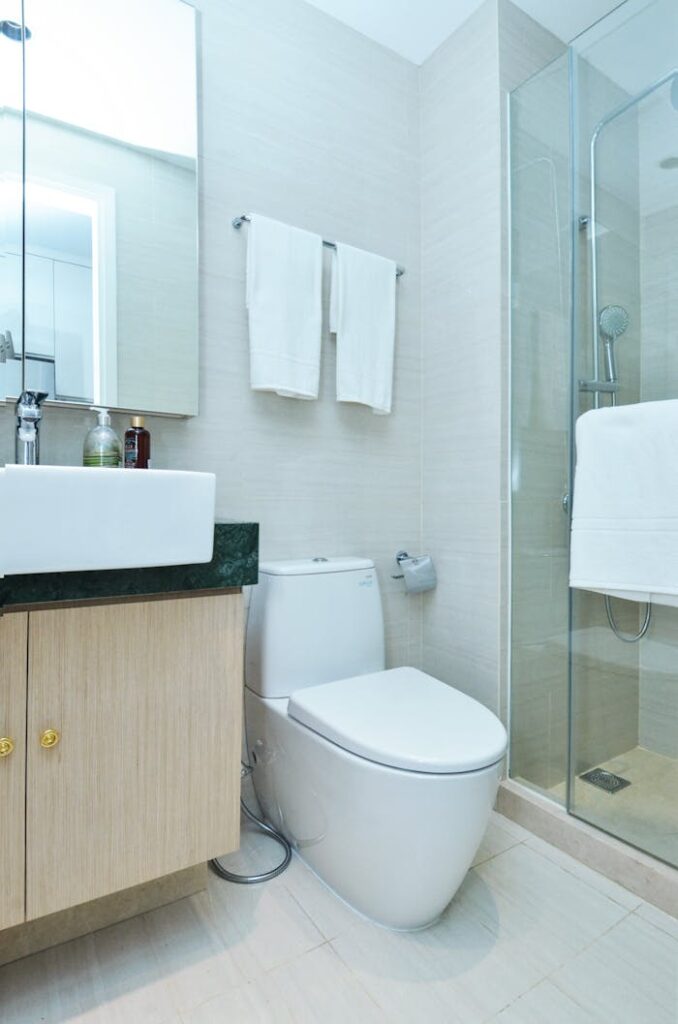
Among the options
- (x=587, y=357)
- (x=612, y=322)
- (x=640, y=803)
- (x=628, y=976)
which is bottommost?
(x=628, y=976)

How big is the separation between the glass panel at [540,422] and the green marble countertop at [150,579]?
2.86 feet

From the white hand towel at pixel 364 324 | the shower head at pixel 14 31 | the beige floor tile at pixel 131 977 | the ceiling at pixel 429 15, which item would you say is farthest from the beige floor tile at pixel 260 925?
the ceiling at pixel 429 15

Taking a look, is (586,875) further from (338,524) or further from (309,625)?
(338,524)

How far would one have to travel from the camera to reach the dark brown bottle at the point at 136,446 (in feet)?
4.09

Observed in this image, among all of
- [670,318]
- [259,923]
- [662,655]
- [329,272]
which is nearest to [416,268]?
[329,272]

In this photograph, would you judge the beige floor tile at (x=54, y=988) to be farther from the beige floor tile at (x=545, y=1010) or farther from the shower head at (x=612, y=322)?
the shower head at (x=612, y=322)

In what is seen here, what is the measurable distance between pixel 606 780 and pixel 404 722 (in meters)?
0.71

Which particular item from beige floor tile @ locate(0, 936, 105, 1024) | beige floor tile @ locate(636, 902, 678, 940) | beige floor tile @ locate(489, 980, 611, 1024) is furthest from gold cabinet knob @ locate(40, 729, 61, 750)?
beige floor tile @ locate(636, 902, 678, 940)

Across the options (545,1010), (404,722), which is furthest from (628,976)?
(404,722)

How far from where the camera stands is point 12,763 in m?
0.86

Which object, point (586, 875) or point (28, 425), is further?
point (586, 875)

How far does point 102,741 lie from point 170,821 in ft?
0.67

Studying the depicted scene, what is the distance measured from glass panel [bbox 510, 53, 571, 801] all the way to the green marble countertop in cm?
87

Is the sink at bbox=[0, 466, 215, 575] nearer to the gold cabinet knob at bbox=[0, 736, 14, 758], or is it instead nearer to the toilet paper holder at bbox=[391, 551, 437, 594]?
the gold cabinet knob at bbox=[0, 736, 14, 758]
